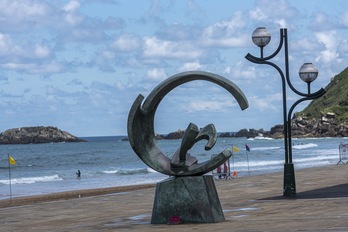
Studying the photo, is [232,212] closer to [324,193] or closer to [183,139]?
[183,139]

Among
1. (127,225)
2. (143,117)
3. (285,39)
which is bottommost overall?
(127,225)

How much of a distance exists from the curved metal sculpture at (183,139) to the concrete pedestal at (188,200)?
0.20 metres

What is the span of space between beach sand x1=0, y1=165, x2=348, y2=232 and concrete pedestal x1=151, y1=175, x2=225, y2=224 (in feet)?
1.05

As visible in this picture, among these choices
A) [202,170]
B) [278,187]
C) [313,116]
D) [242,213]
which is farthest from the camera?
[313,116]

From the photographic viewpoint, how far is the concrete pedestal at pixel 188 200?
1753 centimetres

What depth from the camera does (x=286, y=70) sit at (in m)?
23.4

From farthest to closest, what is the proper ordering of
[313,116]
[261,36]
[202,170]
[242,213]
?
[313,116], [261,36], [242,213], [202,170]

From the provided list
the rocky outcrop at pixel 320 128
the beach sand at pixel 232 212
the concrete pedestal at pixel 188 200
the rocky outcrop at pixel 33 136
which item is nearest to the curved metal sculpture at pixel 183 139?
the concrete pedestal at pixel 188 200

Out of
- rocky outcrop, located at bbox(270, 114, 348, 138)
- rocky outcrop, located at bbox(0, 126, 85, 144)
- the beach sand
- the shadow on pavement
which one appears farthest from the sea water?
rocky outcrop, located at bbox(0, 126, 85, 144)

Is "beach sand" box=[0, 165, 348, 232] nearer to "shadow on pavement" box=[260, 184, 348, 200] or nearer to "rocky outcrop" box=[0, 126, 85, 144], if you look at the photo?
"shadow on pavement" box=[260, 184, 348, 200]

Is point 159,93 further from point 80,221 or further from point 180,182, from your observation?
point 80,221

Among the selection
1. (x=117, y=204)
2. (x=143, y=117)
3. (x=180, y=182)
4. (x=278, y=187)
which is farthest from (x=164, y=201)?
(x=278, y=187)

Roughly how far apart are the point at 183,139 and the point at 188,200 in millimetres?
1136

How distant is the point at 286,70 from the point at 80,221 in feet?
22.3
